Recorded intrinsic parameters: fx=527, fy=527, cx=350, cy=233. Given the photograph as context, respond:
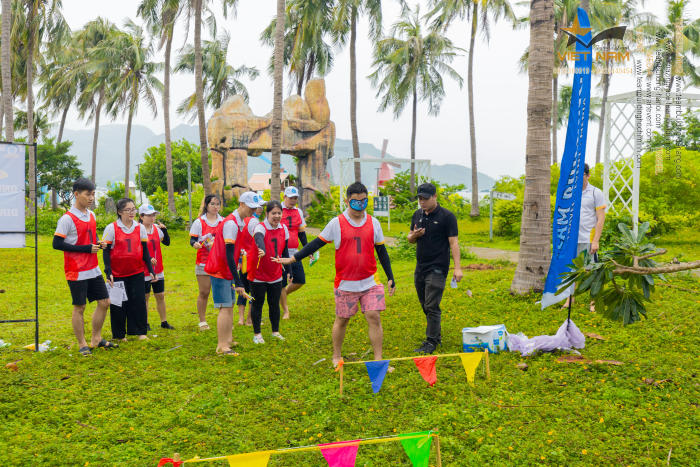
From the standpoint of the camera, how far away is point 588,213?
715 centimetres

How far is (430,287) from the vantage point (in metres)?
5.95

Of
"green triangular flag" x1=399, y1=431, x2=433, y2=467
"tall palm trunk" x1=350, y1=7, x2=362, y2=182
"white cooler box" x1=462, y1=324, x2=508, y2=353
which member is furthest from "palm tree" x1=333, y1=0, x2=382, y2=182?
"green triangular flag" x1=399, y1=431, x2=433, y2=467

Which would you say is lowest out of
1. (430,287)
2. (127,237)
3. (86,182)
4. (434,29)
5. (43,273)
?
(43,273)

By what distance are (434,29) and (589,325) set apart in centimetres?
2515

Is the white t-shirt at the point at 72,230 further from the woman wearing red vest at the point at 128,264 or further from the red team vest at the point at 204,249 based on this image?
the red team vest at the point at 204,249

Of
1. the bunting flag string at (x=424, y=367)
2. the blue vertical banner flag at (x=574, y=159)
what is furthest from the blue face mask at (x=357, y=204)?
the blue vertical banner flag at (x=574, y=159)

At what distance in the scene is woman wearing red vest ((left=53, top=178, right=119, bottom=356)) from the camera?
234 inches

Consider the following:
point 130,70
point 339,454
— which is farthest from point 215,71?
point 339,454

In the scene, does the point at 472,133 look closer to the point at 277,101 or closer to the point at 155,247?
the point at 277,101

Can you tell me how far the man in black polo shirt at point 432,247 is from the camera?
231 inches

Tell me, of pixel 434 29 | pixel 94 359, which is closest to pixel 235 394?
pixel 94 359

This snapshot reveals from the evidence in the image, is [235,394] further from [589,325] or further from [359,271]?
[589,325]

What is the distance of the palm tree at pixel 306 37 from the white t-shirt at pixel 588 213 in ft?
55.5

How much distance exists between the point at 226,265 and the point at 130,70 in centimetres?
2606
